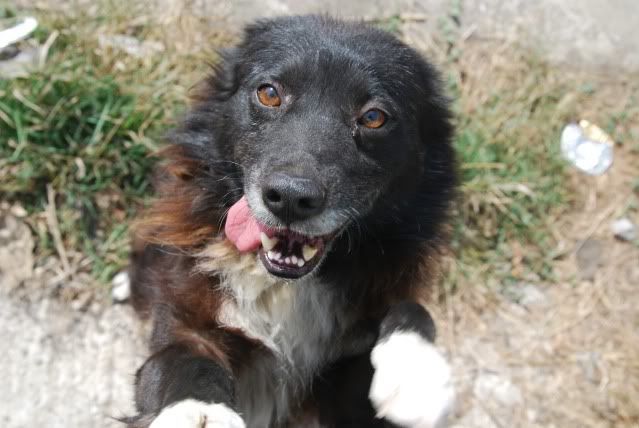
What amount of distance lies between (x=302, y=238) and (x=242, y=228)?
0.31 m

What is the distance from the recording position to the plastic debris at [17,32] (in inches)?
169

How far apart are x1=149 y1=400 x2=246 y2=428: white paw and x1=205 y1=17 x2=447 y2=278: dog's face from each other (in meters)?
0.56

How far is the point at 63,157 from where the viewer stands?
4.09 meters

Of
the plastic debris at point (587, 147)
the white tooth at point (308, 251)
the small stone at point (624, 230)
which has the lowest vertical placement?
the small stone at point (624, 230)

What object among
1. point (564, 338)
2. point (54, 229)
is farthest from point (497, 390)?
point (54, 229)

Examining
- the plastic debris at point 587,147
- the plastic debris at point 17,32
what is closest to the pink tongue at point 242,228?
the plastic debris at point 17,32

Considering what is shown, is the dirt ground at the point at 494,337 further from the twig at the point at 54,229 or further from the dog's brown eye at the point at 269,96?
the dog's brown eye at the point at 269,96

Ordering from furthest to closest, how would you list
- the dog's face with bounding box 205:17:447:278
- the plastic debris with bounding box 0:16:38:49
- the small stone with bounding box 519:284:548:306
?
1. the small stone with bounding box 519:284:548:306
2. the plastic debris with bounding box 0:16:38:49
3. the dog's face with bounding box 205:17:447:278

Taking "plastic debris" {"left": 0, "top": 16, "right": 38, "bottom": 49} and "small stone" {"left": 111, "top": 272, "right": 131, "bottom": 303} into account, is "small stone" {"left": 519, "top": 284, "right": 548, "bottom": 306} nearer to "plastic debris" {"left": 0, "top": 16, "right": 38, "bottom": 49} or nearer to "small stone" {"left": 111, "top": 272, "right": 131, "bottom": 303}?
"small stone" {"left": 111, "top": 272, "right": 131, "bottom": 303}

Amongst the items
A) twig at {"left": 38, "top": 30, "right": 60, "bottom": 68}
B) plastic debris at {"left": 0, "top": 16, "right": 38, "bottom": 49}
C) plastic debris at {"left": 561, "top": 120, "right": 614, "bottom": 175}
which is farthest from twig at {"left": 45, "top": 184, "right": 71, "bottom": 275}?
plastic debris at {"left": 561, "top": 120, "right": 614, "bottom": 175}

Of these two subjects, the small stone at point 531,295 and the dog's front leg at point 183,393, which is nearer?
the dog's front leg at point 183,393

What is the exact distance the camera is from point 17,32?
14.2ft

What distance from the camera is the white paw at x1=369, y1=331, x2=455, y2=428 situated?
8.79ft

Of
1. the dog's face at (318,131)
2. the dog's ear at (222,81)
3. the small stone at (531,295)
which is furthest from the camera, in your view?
the small stone at (531,295)
